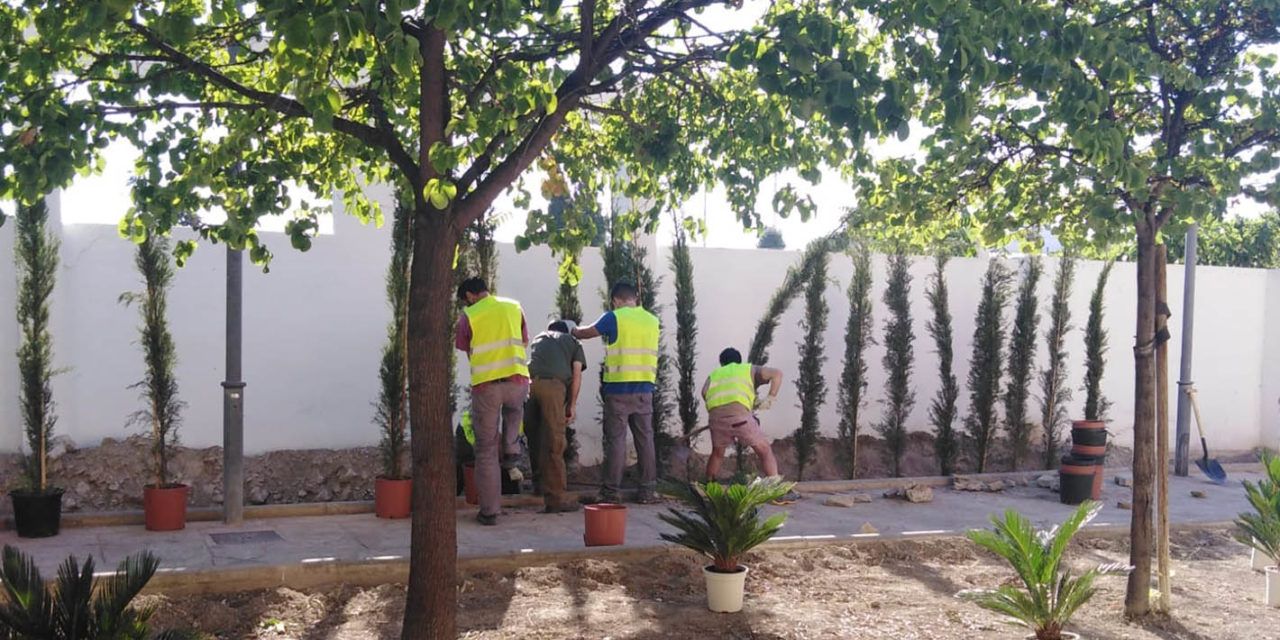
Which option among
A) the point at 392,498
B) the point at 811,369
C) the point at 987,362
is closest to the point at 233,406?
the point at 392,498

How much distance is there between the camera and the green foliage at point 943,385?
13.0m

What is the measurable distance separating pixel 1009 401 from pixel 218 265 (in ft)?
30.2

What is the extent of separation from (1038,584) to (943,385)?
7.30 m

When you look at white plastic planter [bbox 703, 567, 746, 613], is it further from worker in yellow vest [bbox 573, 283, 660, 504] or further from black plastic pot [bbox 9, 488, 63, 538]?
black plastic pot [bbox 9, 488, 63, 538]

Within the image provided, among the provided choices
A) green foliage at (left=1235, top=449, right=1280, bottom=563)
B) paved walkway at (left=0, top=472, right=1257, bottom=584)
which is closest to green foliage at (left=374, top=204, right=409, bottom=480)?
paved walkway at (left=0, top=472, right=1257, bottom=584)

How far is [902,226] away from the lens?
24.7 feet

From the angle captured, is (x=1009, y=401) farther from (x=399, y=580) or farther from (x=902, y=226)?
(x=399, y=580)

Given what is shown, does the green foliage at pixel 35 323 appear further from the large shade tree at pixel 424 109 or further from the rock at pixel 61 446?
the large shade tree at pixel 424 109

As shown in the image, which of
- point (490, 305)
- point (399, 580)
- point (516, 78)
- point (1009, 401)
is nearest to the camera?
point (516, 78)

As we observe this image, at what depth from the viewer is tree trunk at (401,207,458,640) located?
5.38 metres

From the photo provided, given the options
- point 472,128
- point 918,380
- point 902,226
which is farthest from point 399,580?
point 918,380

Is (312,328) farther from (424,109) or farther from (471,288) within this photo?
(424,109)

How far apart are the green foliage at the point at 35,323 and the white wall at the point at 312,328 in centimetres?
59

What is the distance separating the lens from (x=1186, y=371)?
14.3 metres
